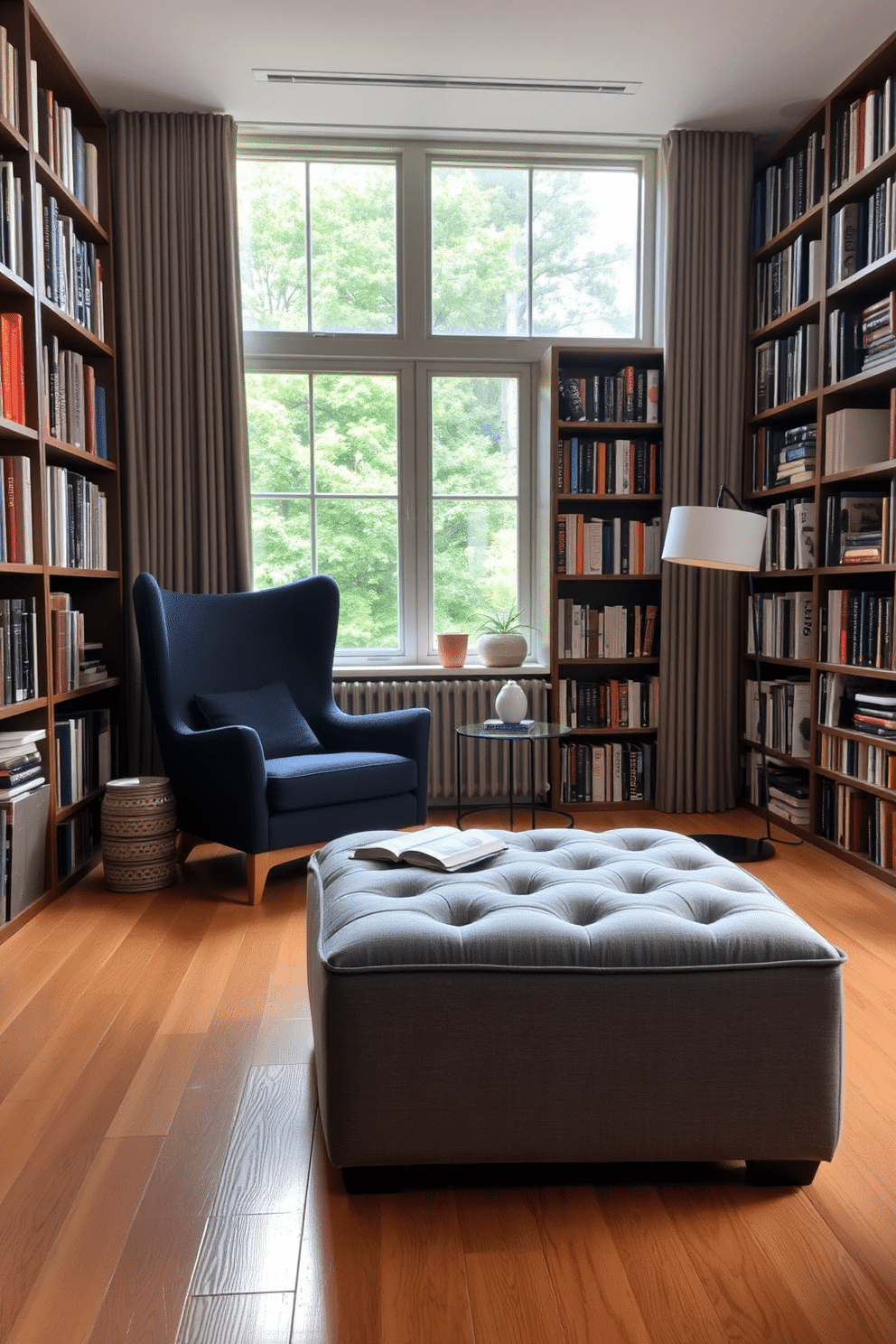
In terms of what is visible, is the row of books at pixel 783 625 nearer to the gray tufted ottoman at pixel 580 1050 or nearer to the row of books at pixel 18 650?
the gray tufted ottoman at pixel 580 1050

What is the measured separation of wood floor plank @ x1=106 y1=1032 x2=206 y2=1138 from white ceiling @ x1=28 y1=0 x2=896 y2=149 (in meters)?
3.30

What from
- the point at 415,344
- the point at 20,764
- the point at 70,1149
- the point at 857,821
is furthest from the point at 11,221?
the point at 857,821

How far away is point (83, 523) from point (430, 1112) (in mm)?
2875

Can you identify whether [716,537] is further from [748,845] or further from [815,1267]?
[815,1267]

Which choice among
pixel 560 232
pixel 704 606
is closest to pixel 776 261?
pixel 560 232

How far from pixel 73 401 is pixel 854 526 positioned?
2.99 m

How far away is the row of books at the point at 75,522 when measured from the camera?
3.51 m

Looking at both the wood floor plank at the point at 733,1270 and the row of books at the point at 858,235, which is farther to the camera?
the row of books at the point at 858,235

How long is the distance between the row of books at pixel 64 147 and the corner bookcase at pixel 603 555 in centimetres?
201

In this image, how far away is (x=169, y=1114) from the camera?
1.97m

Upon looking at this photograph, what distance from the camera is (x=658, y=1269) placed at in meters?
1.50

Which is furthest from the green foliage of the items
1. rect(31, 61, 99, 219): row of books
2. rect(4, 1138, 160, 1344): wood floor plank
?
rect(4, 1138, 160, 1344): wood floor plank

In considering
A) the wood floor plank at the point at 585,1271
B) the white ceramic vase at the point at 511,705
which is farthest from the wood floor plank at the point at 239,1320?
the white ceramic vase at the point at 511,705

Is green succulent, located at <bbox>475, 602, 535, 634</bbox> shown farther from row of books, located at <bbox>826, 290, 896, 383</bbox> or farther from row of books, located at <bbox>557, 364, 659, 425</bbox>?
row of books, located at <bbox>826, 290, 896, 383</bbox>
